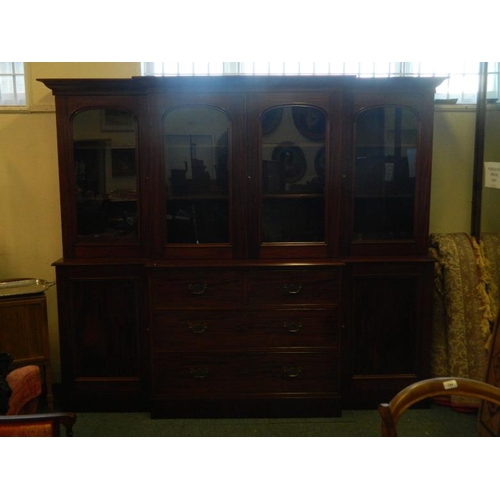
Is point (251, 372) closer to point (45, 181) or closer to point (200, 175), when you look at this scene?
point (200, 175)

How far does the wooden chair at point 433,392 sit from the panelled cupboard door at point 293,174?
1.61 m

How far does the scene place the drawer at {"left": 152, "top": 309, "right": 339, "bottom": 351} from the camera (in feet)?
9.14

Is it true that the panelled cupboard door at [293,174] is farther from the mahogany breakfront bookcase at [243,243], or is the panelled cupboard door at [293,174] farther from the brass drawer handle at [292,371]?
the brass drawer handle at [292,371]

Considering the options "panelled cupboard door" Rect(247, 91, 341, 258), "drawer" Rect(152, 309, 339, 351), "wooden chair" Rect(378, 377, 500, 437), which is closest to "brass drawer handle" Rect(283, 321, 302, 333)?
"drawer" Rect(152, 309, 339, 351)

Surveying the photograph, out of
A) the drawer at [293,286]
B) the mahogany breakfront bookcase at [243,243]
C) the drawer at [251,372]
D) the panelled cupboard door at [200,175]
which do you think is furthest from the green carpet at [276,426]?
the panelled cupboard door at [200,175]

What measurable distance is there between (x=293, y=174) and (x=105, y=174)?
110 cm

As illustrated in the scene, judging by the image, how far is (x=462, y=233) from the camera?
10.3 ft

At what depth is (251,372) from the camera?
111 inches

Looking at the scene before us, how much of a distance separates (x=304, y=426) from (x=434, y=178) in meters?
1.82

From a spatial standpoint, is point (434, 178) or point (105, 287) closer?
point (105, 287)

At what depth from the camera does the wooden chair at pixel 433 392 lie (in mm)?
1125

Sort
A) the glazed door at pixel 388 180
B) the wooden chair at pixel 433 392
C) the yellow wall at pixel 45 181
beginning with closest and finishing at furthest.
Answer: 1. the wooden chair at pixel 433 392
2. the glazed door at pixel 388 180
3. the yellow wall at pixel 45 181
